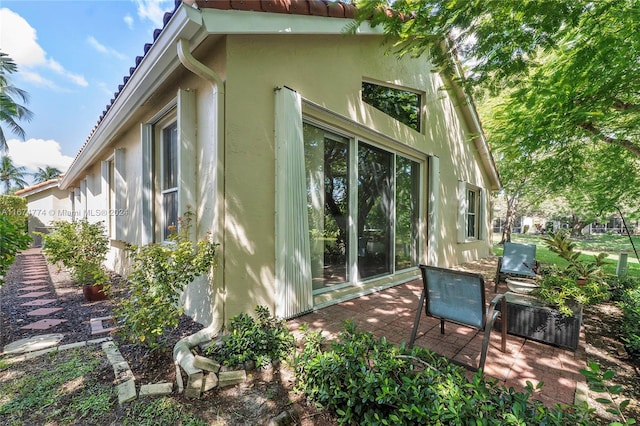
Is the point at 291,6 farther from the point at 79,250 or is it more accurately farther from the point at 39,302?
the point at 39,302

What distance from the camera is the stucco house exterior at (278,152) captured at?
3100 millimetres

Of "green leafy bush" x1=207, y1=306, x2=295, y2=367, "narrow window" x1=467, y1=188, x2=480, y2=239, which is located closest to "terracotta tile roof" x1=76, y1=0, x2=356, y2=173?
"green leafy bush" x1=207, y1=306, x2=295, y2=367

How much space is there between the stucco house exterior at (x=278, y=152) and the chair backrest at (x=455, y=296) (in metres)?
1.60

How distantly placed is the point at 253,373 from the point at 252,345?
23cm

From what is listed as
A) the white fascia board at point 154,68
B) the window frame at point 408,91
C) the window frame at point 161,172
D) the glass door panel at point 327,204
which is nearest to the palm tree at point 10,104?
the white fascia board at point 154,68

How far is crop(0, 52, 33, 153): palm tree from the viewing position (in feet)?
38.7

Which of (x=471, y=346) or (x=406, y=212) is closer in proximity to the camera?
(x=471, y=346)

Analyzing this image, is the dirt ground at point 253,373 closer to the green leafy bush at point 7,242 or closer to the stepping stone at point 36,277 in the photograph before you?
the green leafy bush at point 7,242

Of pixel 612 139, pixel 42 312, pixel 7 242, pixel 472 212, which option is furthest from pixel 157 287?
pixel 472 212

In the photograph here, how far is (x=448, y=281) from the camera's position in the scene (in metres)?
2.70

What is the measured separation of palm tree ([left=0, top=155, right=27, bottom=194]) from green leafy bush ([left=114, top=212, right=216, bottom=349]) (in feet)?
141

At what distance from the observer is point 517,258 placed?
221 inches

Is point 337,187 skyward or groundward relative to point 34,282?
skyward

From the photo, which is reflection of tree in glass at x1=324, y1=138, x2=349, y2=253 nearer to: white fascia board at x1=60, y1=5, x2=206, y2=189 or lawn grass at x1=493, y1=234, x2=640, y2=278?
white fascia board at x1=60, y1=5, x2=206, y2=189
